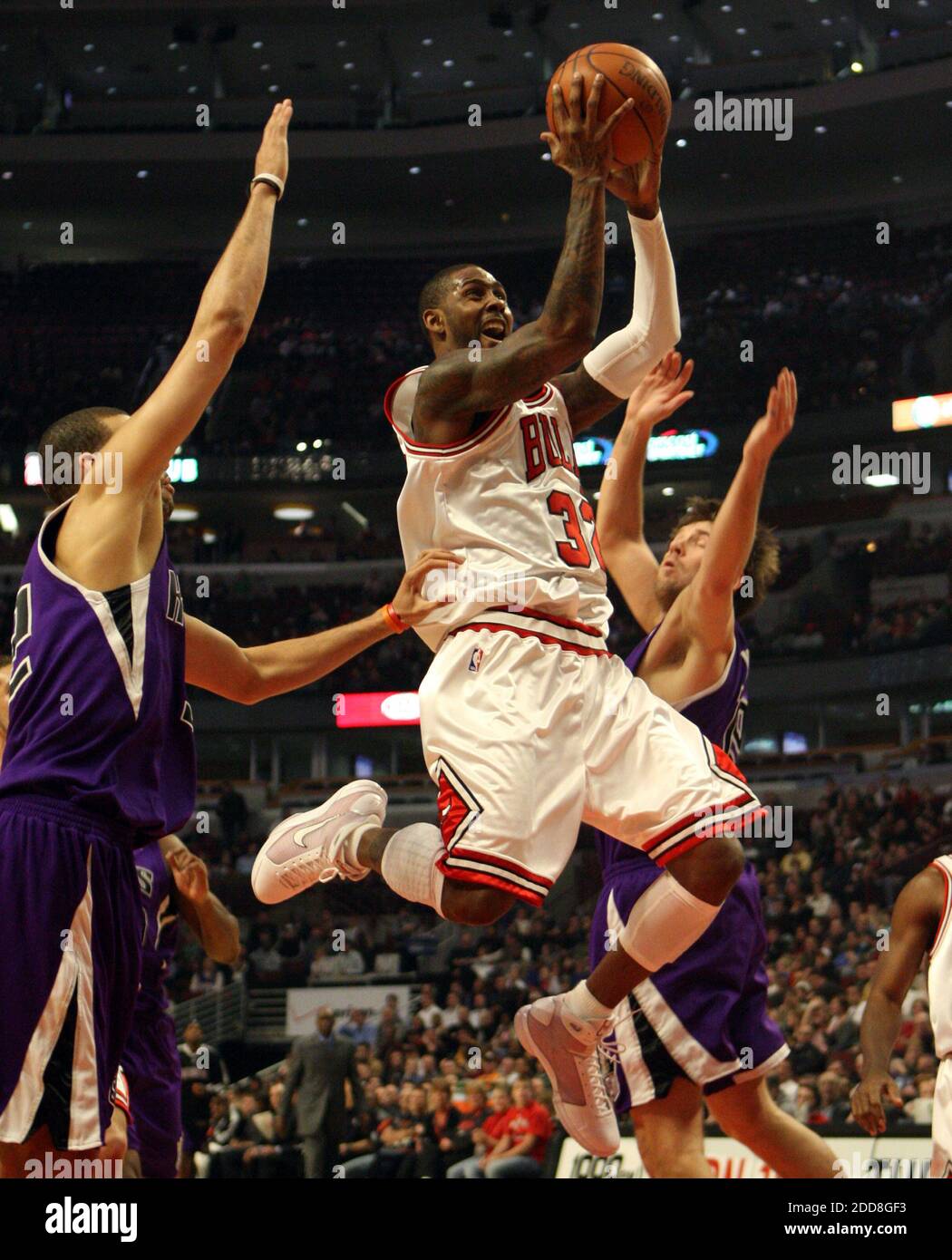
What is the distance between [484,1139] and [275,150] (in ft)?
27.5

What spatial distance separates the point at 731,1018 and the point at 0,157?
24.1m

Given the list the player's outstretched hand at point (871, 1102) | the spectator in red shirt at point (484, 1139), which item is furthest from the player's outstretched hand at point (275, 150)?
the spectator in red shirt at point (484, 1139)

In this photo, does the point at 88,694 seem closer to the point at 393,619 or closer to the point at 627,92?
the point at 393,619

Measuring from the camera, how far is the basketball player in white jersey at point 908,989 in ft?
13.2

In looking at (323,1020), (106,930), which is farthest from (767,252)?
(106,930)

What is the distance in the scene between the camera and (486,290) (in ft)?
15.9

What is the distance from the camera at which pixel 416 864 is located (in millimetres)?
4441

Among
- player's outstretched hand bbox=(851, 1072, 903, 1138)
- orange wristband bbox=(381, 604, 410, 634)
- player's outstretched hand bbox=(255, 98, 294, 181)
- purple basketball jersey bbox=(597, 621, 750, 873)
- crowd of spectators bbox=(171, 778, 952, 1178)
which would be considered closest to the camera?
player's outstretched hand bbox=(851, 1072, 903, 1138)

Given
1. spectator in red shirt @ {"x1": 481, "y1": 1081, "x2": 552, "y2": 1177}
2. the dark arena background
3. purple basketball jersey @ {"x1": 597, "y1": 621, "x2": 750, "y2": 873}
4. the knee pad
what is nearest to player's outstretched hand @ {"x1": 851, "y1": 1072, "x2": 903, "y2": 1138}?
the knee pad

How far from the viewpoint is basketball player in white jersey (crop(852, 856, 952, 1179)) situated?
403 centimetres

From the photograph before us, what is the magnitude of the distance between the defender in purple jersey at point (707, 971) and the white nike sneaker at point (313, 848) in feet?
2.83

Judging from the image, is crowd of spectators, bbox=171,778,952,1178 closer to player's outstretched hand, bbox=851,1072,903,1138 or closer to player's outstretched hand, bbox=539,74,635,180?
player's outstretched hand, bbox=851,1072,903,1138

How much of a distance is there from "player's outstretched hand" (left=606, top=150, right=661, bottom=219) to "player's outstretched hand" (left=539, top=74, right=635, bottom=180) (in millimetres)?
249

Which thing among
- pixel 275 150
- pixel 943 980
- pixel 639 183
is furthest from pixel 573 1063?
pixel 275 150
